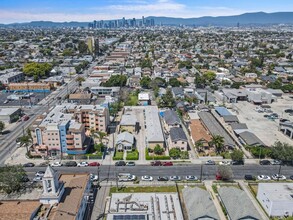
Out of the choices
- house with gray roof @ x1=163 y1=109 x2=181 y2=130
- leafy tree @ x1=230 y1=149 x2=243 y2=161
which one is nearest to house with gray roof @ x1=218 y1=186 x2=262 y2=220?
leafy tree @ x1=230 y1=149 x2=243 y2=161

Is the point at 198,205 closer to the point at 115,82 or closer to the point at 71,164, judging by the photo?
the point at 71,164

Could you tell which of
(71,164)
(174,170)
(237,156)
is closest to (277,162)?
(237,156)

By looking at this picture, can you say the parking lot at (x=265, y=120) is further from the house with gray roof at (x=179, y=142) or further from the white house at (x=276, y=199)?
the white house at (x=276, y=199)

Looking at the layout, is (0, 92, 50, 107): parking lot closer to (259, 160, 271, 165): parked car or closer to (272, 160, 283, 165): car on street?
(259, 160, 271, 165): parked car

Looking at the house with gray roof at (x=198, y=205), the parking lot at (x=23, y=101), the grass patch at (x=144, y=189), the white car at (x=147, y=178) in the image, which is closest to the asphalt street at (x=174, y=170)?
the white car at (x=147, y=178)

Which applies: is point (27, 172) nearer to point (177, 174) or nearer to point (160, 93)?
point (177, 174)

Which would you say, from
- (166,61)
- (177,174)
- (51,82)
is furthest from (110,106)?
(166,61)
